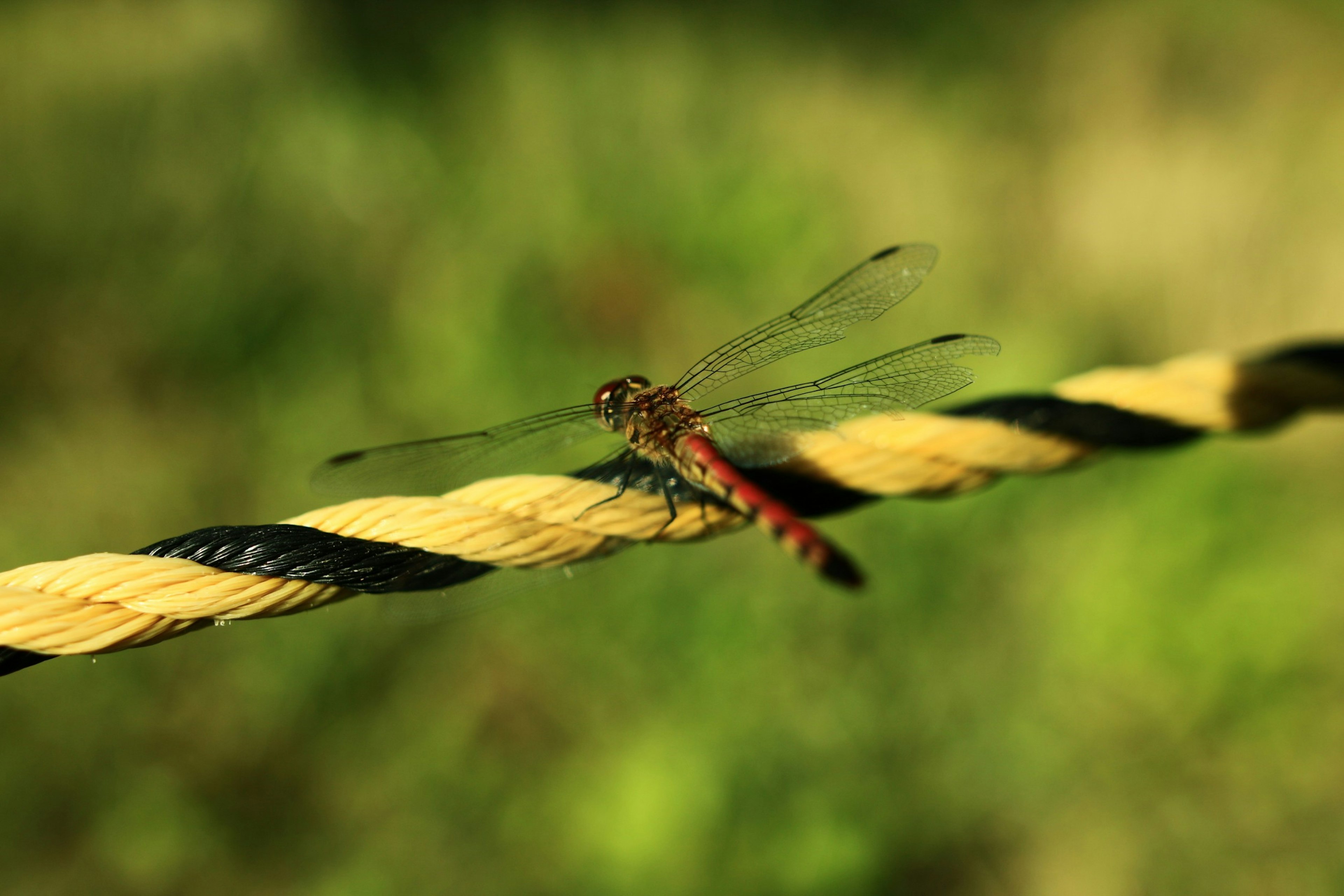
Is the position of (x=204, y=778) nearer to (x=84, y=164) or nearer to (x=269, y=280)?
(x=269, y=280)

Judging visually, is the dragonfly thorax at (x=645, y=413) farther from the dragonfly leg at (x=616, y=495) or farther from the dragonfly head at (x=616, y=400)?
the dragonfly leg at (x=616, y=495)

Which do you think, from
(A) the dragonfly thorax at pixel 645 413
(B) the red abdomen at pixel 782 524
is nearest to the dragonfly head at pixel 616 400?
(A) the dragonfly thorax at pixel 645 413

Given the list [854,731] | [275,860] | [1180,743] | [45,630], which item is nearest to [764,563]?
[854,731]

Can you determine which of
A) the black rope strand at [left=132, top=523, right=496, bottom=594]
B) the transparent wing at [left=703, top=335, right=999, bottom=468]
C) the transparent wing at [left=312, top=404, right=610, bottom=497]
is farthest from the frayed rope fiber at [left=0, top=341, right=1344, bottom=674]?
the transparent wing at [left=312, top=404, right=610, bottom=497]

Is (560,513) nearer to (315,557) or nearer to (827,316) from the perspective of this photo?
(315,557)

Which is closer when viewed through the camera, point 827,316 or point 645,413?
point 645,413

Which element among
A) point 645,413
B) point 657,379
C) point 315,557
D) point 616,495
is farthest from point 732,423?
point 657,379

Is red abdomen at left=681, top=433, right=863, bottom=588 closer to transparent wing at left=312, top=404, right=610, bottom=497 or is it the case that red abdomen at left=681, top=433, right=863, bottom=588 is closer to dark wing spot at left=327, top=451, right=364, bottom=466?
transparent wing at left=312, top=404, right=610, bottom=497
